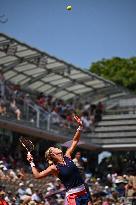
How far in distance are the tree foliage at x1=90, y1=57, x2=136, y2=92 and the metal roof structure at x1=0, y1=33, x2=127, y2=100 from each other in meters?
20.6

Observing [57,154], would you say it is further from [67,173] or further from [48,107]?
[48,107]

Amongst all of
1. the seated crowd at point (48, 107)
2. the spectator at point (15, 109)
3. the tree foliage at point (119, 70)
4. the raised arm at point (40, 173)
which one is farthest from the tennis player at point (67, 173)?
the tree foliage at point (119, 70)

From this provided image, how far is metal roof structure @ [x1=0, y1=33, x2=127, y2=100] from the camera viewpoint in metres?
29.3

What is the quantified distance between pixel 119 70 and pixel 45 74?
2861 cm

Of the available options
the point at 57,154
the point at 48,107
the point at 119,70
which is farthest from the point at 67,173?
the point at 119,70

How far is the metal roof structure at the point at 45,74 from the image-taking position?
96.1 ft

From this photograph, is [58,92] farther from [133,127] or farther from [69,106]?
[133,127]

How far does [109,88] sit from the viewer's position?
37.0m

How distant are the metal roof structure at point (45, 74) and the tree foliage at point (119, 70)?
20649 millimetres

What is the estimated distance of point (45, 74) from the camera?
32.9 m

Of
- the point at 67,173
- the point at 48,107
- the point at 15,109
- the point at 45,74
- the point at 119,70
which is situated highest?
the point at 119,70

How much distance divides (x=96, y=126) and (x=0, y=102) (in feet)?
37.4

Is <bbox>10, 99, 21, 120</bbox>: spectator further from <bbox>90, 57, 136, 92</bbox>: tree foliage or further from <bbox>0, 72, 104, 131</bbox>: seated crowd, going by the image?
<bbox>90, 57, 136, 92</bbox>: tree foliage

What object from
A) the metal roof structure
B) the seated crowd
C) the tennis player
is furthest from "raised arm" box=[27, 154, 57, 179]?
the metal roof structure
